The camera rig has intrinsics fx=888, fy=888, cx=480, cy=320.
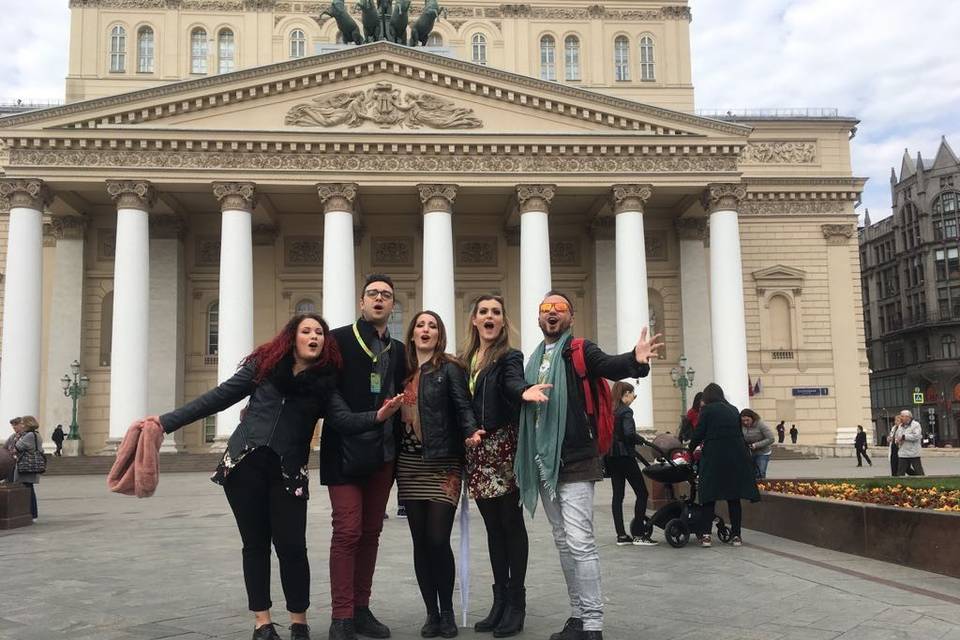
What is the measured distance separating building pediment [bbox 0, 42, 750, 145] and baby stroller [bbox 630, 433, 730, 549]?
928 inches

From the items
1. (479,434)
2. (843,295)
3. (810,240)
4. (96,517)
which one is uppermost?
(810,240)

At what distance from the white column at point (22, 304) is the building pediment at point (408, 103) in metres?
5.32

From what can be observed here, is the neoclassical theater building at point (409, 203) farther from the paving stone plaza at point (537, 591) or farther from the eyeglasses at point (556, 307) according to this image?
the eyeglasses at point (556, 307)

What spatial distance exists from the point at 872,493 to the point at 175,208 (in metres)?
30.5

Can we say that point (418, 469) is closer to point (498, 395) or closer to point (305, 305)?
point (498, 395)

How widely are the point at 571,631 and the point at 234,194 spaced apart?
28281 mm

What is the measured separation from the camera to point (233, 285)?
101ft

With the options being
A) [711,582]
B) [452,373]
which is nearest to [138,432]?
[452,373]

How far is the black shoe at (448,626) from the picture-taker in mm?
5879

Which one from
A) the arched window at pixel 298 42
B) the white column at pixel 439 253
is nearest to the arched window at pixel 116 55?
the arched window at pixel 298 42

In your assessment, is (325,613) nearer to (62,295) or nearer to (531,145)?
(531,145)

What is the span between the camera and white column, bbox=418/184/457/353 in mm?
31219

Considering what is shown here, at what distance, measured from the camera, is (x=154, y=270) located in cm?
3584

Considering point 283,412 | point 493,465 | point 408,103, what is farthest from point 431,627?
point 408,103
